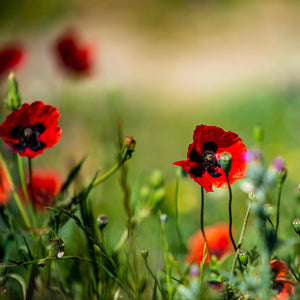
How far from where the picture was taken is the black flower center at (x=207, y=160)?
0.74 meters

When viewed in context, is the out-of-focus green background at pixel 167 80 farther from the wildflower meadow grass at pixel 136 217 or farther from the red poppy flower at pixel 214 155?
the red poppy flower at pixel 214 155

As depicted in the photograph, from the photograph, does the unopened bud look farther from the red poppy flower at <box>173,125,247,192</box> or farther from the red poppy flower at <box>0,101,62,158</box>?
the red poppy flower at <box>0,101,62,158</box>

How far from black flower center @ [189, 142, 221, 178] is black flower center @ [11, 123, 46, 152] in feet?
0.89

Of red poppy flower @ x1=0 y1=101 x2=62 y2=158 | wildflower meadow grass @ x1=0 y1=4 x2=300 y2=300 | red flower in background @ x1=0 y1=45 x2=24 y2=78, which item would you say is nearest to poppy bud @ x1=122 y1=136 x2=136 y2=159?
wildflower meadow grass @ x1=0 y1=4 x2=300 y2=300

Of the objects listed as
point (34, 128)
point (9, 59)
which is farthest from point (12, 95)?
point (9, 59)

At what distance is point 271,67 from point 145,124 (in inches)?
58.5

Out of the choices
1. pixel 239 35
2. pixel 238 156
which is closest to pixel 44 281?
pixel 238 156

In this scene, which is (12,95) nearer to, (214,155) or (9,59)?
(214,155)

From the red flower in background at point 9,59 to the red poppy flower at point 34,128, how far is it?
2.62ft

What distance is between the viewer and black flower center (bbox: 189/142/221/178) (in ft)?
2.42

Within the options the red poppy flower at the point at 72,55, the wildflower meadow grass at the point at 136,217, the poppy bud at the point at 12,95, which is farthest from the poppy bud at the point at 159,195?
the red poppy flower at the point at 72,55

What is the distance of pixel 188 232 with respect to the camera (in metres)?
1.59

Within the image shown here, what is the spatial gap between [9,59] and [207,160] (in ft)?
3.50

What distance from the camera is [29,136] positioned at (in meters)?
0.82
